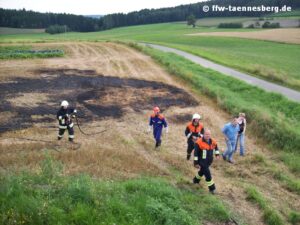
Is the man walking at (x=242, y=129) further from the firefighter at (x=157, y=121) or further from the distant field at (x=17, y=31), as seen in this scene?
the distant field at (x=17, y=31)

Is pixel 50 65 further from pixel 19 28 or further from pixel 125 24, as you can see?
pixel 125 24

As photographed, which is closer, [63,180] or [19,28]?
[63,180]

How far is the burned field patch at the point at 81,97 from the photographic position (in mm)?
19766

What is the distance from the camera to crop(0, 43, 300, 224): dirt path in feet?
40.7

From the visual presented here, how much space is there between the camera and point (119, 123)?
1892cm

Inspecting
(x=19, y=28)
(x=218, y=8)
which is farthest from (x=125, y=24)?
(x=19, y=28)

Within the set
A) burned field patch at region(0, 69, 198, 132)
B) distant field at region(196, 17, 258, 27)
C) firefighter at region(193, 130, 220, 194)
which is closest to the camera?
firefighter at region(193, 130, 220, 194)

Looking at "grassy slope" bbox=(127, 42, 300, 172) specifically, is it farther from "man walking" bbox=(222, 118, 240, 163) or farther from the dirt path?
"man walking" bbox=(222, 118, 240, 163)

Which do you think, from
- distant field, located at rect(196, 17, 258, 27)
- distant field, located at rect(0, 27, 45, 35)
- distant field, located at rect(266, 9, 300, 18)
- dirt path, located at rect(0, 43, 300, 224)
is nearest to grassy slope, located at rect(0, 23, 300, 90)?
dirt path, located at rect(0, 43, 300, 224)

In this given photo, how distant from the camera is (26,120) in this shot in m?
18.6

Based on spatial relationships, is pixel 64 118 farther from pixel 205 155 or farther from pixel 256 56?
pixel 256 56

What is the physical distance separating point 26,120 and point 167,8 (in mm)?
148394

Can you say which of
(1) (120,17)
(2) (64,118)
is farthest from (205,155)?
(1) (120,17)

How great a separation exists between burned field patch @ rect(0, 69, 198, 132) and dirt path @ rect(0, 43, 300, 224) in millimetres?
55
